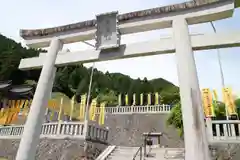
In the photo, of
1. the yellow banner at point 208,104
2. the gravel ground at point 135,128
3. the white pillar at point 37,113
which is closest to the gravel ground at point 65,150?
the yellow banner at point 208,104

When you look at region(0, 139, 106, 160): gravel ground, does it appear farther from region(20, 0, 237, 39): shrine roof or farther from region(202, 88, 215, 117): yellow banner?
region(20, 0, 237, 39): shrine roof

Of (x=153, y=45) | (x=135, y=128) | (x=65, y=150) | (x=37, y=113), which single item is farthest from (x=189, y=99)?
(x=135, y=128)

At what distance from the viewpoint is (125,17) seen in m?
4.81

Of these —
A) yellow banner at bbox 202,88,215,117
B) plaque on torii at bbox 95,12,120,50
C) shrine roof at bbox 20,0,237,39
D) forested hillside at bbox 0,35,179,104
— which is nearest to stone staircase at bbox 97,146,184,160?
yellow banner at bbox 202,88,215,117

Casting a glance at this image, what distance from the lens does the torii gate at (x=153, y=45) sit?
3529mm

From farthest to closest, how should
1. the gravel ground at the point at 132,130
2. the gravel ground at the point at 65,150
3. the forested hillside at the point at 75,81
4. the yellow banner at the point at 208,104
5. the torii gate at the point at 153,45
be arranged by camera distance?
the forested hillside at the point at 75,81
the gravel ground at the point at 132,130
the yellow banner at the point at 208,104
the gravel ground at the point at 65,150
the torii gate at the point at 153,45

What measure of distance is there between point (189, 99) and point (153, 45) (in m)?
1.45

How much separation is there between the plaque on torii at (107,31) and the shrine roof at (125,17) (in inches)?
5.9

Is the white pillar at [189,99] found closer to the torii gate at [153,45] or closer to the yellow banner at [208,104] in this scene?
the torii gate at [153,45]

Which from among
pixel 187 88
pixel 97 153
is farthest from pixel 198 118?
pixel 97 153

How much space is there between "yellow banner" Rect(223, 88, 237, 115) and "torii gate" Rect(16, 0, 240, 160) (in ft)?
19.8

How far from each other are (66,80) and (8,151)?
1824cm

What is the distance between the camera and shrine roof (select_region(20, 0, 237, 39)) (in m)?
4.35

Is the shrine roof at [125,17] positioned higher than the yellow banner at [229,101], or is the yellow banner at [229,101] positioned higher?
the shrine roof at [125,17]
